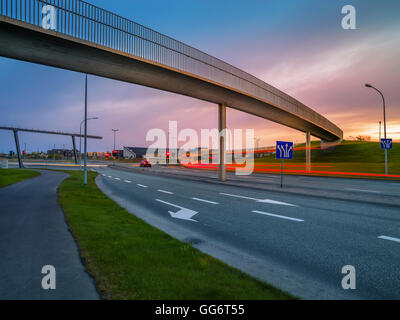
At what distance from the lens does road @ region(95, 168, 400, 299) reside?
371 cm

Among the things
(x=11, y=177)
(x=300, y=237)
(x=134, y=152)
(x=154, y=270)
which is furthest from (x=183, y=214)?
(x=134, y=152)

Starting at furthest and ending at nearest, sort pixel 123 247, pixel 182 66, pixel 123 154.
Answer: pixel 123 154
pixel 182 66
pixel 123 247

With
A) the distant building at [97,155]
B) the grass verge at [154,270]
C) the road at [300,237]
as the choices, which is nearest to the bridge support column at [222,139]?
the road at [300,237]

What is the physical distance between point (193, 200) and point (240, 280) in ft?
25.2

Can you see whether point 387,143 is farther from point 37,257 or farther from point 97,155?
point 97,155

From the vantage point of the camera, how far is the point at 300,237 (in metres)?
5.75

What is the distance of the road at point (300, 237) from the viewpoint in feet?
12.2

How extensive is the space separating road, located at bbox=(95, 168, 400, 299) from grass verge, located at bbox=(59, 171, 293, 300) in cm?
64

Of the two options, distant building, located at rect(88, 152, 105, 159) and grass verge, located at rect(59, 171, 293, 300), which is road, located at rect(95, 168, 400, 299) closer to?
grass verge, located at rect(59, 171, 293, 300)

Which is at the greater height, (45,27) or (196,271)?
(45,27)

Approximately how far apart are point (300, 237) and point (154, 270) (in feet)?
13.3
